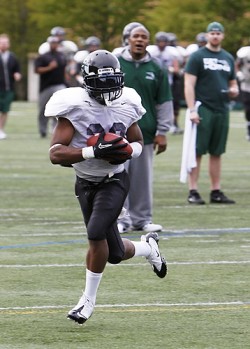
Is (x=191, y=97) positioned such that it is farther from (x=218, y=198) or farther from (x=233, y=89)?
(x=218, y=198)

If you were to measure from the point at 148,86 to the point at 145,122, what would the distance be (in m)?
→ 0.32

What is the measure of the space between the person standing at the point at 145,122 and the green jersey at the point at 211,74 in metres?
1.97

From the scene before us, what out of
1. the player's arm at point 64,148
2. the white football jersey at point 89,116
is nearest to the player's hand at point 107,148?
the player's arm at point 64,148

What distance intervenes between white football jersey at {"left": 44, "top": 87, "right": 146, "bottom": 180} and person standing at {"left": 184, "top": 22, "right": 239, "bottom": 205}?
565 cm

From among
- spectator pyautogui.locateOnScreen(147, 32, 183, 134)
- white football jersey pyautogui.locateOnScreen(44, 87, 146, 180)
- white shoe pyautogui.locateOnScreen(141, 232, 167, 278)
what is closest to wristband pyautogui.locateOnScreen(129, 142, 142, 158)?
white football jersey pyautogui.locateOnScreen(44, 87, 146, 180)

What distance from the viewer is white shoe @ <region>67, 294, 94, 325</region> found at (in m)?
7.13

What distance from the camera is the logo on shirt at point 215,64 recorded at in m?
13.2

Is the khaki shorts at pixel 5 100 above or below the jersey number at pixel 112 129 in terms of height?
below

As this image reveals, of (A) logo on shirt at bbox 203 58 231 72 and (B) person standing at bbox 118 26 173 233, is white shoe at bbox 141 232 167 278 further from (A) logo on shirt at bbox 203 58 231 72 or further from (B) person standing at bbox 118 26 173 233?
(A) logo on shirt at bbox 203 58 231 72

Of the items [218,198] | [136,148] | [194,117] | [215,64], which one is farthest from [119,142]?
[218,198]

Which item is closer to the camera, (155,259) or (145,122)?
(155,259)

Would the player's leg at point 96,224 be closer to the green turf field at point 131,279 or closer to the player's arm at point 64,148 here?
the green turf field at point 131,279

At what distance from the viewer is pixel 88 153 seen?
23.7 ft

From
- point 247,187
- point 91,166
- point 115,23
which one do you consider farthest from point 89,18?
point 91,166
